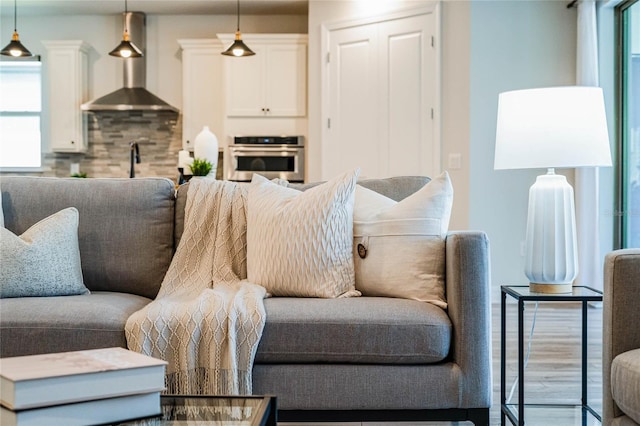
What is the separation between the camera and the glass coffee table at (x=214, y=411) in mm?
1249

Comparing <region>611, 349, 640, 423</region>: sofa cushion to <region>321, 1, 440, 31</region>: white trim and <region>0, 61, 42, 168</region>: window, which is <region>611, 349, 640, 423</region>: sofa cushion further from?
<region>0, 61, 42, 168</region>: window

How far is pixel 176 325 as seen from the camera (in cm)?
213

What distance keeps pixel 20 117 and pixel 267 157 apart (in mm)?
2800

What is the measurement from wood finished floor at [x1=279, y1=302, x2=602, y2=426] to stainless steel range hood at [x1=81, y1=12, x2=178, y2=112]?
3950mm

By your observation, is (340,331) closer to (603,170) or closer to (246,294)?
(246,294)

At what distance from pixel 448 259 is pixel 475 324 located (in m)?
0.25

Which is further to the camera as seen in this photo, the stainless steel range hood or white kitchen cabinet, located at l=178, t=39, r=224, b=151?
white kitchen cabinet, located at l=178, t=39, r=224, b=151

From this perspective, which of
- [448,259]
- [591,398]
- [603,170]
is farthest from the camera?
[603,170]

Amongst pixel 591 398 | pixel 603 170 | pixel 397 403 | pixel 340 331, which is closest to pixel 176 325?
pixel 340 331

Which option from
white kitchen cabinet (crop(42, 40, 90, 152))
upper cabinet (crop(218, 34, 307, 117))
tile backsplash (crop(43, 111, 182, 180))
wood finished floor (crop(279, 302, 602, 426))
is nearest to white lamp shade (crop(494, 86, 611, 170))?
wood finished floor (crop(279, 302, 602, 426))

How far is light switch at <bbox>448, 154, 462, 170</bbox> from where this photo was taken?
5.69 meters

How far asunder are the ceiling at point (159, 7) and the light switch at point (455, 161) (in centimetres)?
231

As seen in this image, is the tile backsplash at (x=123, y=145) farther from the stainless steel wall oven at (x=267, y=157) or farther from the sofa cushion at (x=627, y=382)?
the sofa cushion at (x=627, y=382)

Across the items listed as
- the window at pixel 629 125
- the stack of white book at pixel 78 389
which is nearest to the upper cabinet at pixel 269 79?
the window at pixel 629 125
